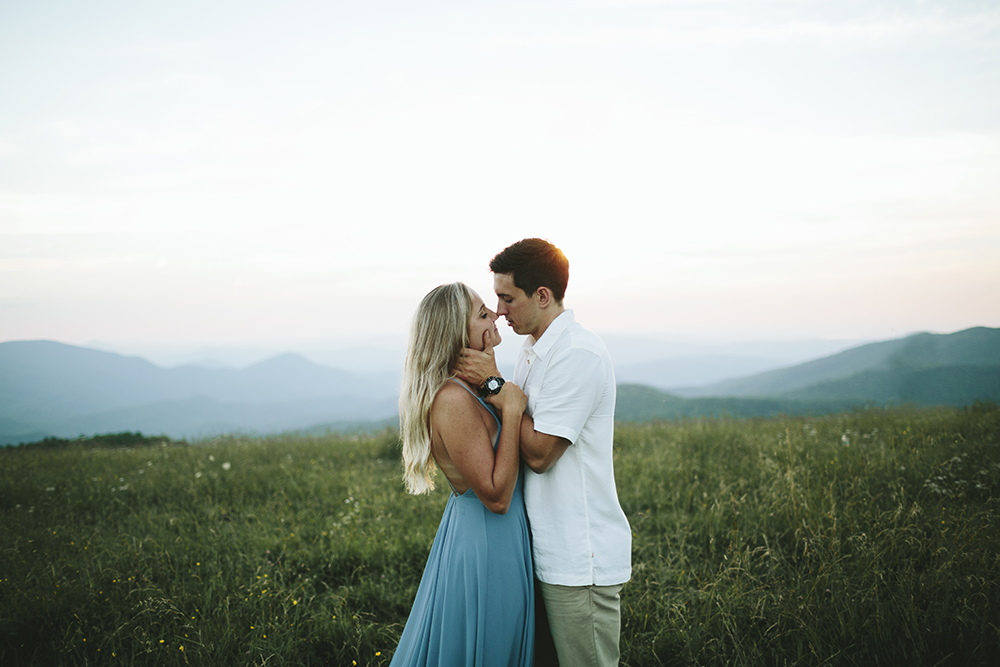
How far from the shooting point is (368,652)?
11.5 ft

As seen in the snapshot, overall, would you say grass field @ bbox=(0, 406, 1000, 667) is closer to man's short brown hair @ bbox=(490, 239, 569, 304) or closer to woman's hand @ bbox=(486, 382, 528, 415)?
woman's hand @ bbox=(486, 382, 528, 415)

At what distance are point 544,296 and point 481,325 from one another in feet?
1.22

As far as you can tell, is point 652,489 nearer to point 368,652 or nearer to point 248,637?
point 368,652

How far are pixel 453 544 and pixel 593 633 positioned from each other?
0.78 metres

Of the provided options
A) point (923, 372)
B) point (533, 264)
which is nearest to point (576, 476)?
point (533, 264)

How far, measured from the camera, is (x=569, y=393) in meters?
2.24

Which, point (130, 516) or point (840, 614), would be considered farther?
point (130, 516)

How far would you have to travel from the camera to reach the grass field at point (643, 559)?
10.9 ft

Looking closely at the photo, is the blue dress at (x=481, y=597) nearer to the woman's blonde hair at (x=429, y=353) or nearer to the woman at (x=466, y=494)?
the woman at (x=466, y=494)

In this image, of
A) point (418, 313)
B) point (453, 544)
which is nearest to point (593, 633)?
point (453, 544)

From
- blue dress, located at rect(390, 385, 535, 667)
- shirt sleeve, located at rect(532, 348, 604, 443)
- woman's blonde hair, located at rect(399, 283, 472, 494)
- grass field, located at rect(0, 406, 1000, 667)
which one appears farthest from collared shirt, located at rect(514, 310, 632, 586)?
grass field, located at rect(0, 406, 1000, 667)

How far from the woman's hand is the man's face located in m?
0.34

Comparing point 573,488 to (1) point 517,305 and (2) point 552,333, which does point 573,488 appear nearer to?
(2) point 552,333

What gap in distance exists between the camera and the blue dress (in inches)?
94.1
